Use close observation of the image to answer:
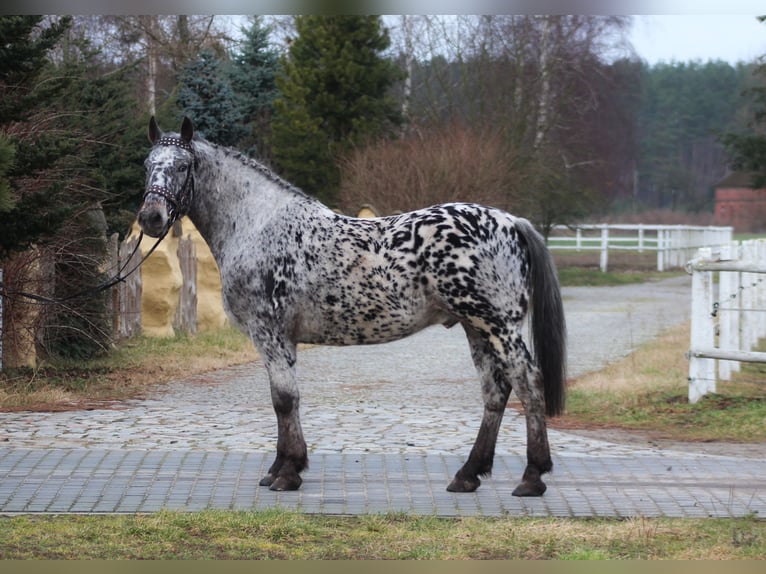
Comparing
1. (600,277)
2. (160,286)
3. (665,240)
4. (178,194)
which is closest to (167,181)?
(178,194)

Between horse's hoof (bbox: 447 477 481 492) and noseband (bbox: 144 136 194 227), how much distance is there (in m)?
2.39

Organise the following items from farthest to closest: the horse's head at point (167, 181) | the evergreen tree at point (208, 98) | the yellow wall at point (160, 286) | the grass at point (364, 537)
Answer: the evergreen tree at point (208, 98)
the yellow wall at point (160, 286)
the horse's head at point (167, 181)
the grass at point (364, 537)

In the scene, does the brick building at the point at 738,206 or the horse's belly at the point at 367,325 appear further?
the brick building at the point at 738,206

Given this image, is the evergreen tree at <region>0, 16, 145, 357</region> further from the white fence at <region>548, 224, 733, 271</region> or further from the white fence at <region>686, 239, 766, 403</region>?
the white fence at <region>548, 224, 733, 271</region>

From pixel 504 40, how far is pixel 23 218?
24.5 m

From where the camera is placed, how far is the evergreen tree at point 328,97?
26.9m

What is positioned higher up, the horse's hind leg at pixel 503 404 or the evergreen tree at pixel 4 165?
the evergreen tree at pixel 4 165

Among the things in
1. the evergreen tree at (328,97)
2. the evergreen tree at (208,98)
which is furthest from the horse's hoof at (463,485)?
the evergreen tree at (328,97)

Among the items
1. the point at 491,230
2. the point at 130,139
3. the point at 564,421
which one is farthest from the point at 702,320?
the point at 130,139

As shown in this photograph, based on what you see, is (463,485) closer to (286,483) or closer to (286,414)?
(286,483)

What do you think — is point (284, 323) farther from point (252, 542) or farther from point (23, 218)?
point (23, 218)

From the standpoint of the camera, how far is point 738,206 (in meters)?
69.9

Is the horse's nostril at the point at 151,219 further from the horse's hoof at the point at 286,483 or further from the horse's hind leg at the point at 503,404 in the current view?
the horse's hind leg at the point at 503,404

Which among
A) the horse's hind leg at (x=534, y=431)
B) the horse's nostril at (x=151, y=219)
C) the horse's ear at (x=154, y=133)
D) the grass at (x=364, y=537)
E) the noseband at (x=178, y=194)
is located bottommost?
the grass at (x=364, y=537)
